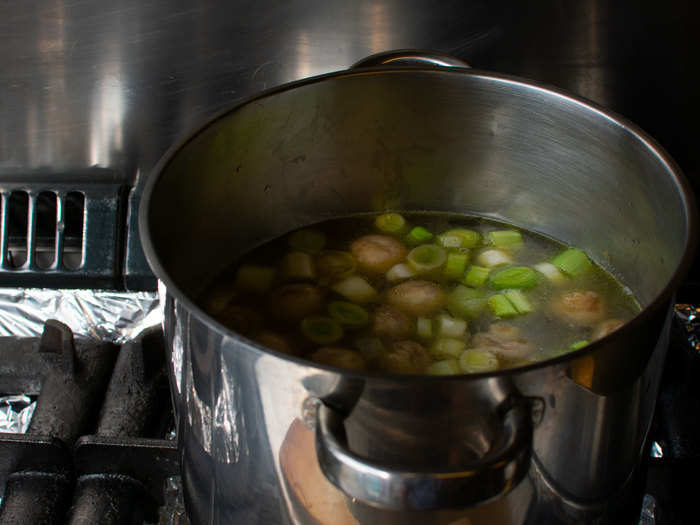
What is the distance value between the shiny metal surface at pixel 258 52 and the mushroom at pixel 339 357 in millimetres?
390

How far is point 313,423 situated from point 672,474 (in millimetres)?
491

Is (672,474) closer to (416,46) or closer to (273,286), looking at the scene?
(273,286)

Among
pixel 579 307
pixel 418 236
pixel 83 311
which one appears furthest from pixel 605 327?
Answer: pixel 83 311

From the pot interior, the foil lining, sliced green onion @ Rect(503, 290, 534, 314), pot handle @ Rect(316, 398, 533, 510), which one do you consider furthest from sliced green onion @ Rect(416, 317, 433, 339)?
the foil lining

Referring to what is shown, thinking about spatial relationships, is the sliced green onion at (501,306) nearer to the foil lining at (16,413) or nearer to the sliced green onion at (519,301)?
the sliced green onion at (519,301)

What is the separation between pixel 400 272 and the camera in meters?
1.01

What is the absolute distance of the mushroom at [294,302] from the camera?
0.93 m

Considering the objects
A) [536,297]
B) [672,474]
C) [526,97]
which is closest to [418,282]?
[536,297]

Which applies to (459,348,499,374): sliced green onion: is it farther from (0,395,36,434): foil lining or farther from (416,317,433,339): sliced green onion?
(0,395,36,434): foil lining

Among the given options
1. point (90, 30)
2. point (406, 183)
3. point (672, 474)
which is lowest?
point (672, 474)

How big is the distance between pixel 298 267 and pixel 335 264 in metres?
0.05

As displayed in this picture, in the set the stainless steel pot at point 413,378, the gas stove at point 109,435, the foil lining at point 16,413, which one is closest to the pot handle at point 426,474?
the stainless steel pot at point 413,378

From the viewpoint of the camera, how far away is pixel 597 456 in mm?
657

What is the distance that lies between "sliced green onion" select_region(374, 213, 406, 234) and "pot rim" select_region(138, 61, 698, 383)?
20cm
